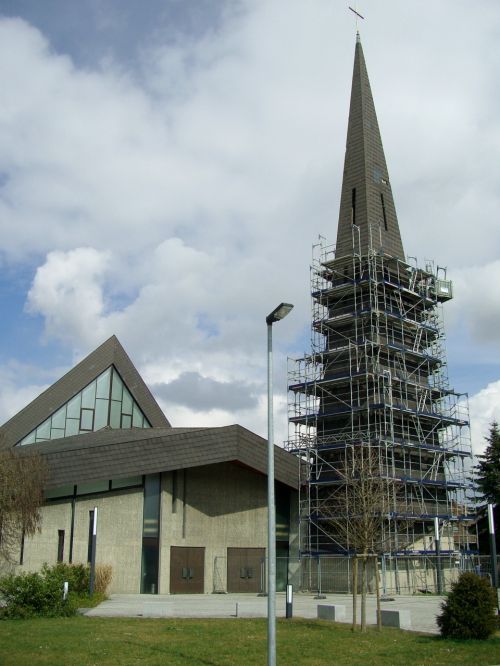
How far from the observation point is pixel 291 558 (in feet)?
124

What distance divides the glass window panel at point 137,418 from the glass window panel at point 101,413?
1.78m

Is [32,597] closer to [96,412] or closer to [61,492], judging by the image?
[61,492]

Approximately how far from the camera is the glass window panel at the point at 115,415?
146 ft

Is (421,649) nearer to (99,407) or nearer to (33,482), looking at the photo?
(33,482)

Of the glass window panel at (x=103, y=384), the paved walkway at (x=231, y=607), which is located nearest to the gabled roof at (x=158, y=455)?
the paved walkway at (x=231, y=607)

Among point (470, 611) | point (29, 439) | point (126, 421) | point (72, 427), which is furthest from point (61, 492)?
Answer: point (470, 611)

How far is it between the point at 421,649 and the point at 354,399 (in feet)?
83.4

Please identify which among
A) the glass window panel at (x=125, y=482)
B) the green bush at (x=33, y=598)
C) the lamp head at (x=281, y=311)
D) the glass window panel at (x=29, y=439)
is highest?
the glass window panel at (x=29, y=439)

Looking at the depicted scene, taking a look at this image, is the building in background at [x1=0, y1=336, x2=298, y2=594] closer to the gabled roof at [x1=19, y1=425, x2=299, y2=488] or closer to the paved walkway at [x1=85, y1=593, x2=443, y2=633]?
the gabled roof at [x1=19, y1=425, x2=299, y2=488]

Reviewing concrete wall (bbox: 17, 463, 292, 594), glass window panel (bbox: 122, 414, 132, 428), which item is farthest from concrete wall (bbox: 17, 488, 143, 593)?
glass window panel (bbox: 122, 414, 132, 428)

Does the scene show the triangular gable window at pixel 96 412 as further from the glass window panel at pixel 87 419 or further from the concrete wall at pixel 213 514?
the concrete wall at pixel 213 514

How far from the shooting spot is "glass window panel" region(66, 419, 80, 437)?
142 feet

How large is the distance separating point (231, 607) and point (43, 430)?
2082 centimetres

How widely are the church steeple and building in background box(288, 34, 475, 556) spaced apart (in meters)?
0.09
